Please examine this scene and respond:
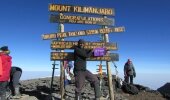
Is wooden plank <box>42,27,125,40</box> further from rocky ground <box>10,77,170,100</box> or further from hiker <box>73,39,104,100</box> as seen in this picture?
rocky ground <box>10,77,170,100</box>

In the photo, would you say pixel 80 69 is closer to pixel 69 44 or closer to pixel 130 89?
pixel 69 44

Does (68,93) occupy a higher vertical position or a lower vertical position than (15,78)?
lower

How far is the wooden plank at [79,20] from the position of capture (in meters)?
17.9

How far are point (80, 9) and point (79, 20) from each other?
23.2 inches

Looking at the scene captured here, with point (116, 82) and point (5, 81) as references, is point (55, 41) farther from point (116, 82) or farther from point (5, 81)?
point (116, 82)

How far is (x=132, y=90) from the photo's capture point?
24.8 metres

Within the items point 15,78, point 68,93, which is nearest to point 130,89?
point 68,93

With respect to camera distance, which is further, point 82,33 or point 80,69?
point 82,33

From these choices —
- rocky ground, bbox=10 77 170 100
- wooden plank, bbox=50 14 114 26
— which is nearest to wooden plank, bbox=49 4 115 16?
wooden plank, bbox=50 14 114 26

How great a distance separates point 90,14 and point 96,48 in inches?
78.1

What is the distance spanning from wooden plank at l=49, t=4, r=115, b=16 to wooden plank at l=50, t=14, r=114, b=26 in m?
0.29

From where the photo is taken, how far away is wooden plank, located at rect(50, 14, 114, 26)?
58.9 ft

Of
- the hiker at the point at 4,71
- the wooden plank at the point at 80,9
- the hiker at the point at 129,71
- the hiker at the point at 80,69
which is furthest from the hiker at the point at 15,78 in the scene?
the hiker at the point at 129,71

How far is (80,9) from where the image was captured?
727 inches
